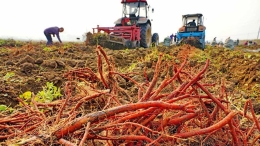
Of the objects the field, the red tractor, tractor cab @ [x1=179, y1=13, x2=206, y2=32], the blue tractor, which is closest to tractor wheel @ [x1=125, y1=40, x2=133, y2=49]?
the red tractor

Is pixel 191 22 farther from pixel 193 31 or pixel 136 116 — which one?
pixel 136 116

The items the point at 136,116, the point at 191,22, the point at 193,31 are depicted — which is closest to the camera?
the point at 136,116

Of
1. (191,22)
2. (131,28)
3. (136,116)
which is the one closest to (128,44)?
(131,28)

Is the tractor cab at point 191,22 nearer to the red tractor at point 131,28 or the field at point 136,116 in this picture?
the red tractor at point 131,28

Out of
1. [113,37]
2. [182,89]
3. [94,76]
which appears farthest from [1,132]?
[113,37]

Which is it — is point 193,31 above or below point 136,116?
above

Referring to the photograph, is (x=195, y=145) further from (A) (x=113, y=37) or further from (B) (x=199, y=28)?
(B) (x=199, y=28)

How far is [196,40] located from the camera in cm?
1437

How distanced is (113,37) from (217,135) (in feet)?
31.9

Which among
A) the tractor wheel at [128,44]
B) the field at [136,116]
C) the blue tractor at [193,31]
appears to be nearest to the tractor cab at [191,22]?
the blue tractor at [193,31]

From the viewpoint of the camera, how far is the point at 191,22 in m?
17.3

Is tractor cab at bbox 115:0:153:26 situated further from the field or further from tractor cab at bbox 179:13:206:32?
the field

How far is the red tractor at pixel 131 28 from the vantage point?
11172 mm

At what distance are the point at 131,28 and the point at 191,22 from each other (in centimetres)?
783
